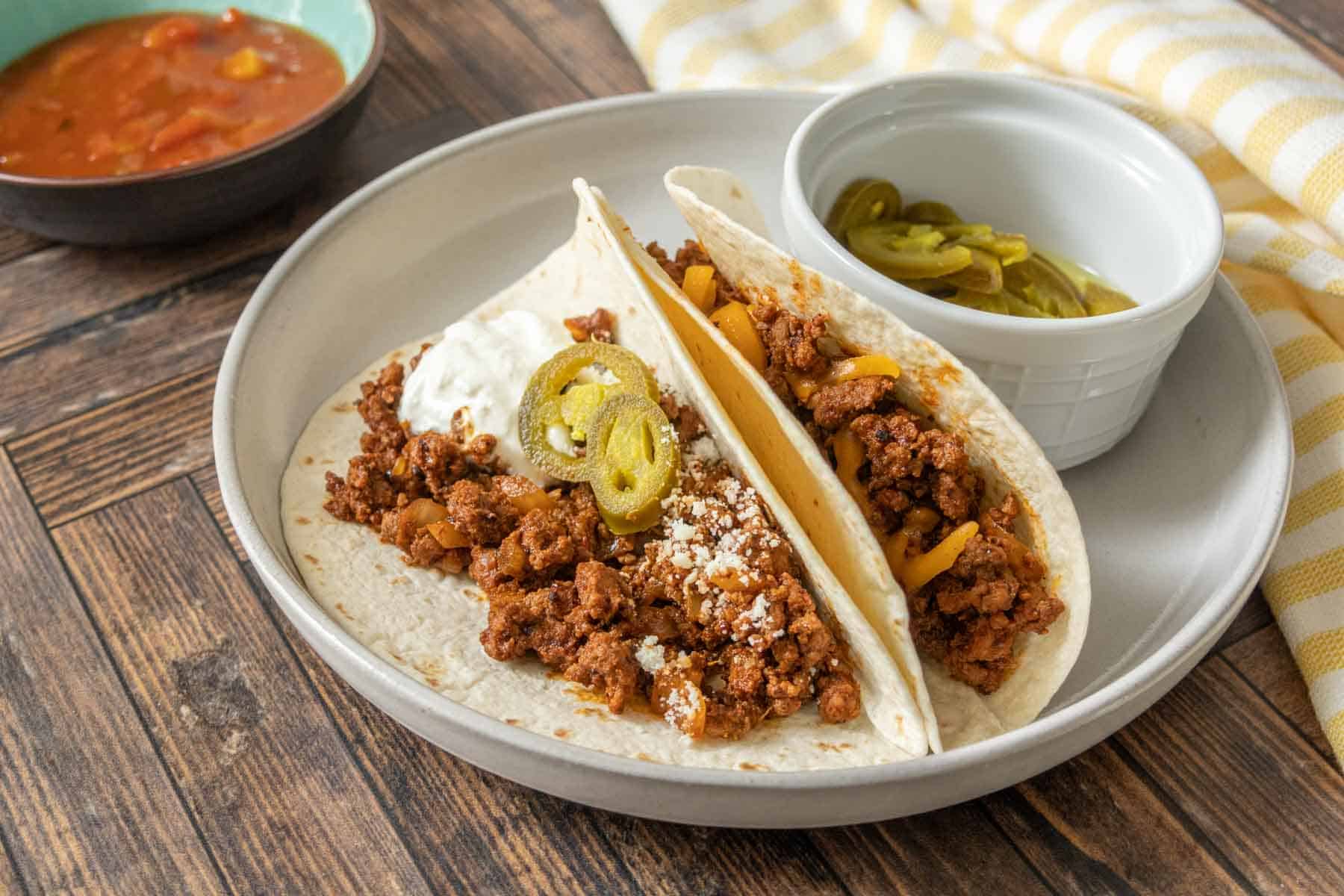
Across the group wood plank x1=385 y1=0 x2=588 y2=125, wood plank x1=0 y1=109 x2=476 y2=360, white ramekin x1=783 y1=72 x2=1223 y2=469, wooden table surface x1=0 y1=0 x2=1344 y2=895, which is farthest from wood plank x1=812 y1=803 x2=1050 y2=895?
wood plank x1=385 y1=0 x2=588 y2=125

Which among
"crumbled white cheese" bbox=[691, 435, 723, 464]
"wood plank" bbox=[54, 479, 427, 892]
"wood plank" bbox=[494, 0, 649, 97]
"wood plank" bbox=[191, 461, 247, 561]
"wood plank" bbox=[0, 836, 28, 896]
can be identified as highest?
"crumbled white cheese" bbox=[691, 435, 723, 464]

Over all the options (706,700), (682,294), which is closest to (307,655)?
(706,700)

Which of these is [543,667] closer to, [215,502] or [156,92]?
[215,502]

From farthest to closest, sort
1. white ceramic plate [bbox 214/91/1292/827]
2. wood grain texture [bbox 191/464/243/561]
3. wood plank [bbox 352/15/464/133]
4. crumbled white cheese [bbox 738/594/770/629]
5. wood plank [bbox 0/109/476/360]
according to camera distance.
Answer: wood plank [bbox 352/15/464/133], wood plank [bbox 0/109/476/360], wood grain texture [bbox 191/464/243/561], crumbled white cheese [bbox 738/594/770/629], white ceramic plate [bbox 214/91/1292/827]

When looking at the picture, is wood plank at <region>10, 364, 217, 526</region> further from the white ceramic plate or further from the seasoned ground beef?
the seasoned ground beef

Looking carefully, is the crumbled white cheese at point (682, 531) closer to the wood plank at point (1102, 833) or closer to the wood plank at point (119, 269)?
the wood plank at point (1102, 833)

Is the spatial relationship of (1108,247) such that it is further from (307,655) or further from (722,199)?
(307,655)
